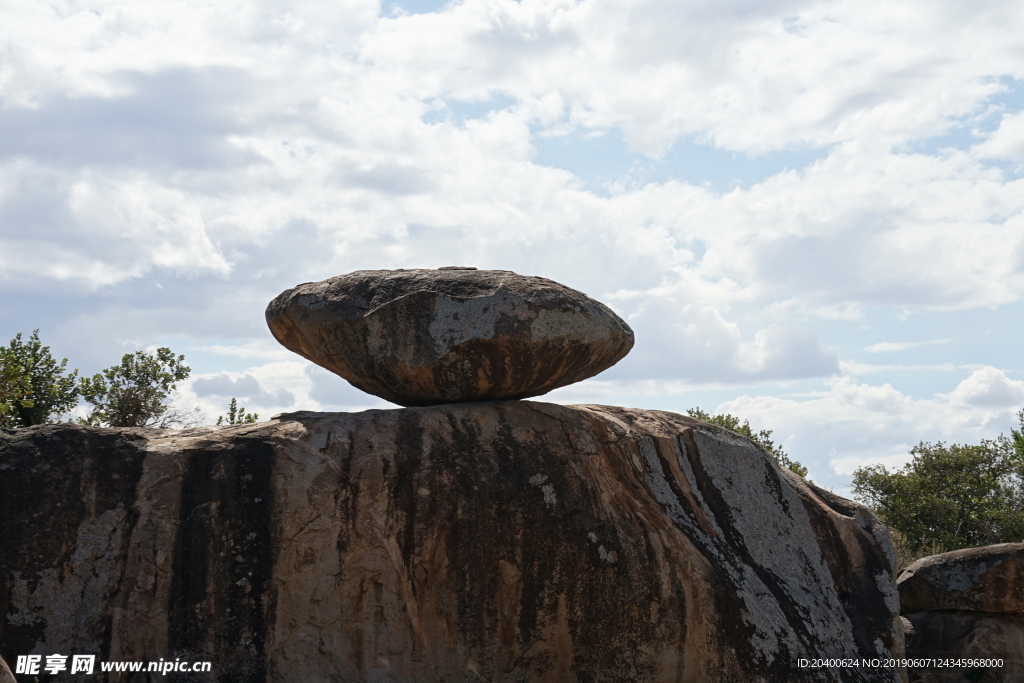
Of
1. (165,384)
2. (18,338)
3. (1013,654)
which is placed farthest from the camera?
(165,384)

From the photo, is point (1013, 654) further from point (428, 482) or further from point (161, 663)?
point (161, 663)

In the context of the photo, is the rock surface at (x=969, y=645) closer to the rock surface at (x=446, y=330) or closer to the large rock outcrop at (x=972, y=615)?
the large rock outcrop at (x=972, y=615)

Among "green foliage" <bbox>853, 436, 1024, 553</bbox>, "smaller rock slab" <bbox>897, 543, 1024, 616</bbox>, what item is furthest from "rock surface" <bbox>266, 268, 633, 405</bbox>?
"green foliage" <bbox>853, 436, 1024, 553</bbox>

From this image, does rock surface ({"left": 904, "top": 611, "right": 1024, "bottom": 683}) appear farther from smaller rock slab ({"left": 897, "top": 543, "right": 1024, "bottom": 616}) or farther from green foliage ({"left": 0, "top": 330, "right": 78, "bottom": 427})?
green foliage ({"left": 0, "top": 330, "right": 78, "bottom": 427})

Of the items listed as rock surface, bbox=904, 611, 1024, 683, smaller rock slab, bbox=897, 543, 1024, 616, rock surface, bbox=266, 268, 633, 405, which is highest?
rock surface, bbox=266, 268, 633, 405

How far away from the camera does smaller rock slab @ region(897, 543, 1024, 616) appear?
38.5 ft

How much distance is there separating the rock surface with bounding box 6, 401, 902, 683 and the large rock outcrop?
3599mm

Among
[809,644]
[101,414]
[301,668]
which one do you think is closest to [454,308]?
[301,668]

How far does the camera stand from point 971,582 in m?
11.9

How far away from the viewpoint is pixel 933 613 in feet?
40.3

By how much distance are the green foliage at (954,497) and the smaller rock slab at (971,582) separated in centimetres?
853

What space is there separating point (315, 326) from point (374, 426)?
4.21ft

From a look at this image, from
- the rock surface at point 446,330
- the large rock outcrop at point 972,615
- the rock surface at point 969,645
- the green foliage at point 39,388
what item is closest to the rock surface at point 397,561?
the rock surface at point 446,330

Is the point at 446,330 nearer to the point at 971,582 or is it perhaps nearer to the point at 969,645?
the point at 971,582
